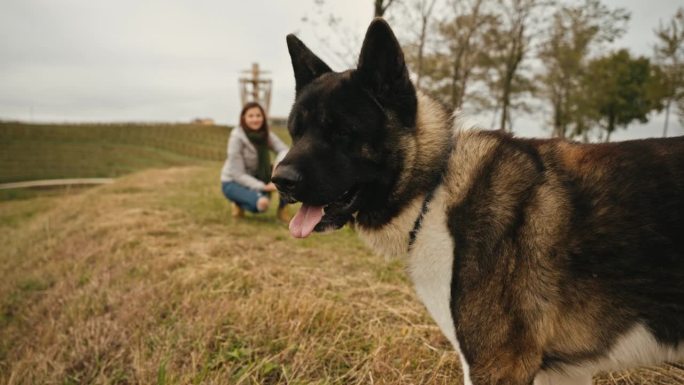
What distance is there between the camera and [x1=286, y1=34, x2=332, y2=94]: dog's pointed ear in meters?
2.69

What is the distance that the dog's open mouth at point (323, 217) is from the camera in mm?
2318

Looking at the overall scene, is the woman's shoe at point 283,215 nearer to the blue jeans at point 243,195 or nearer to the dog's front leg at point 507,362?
the blue jeans at point 243,195

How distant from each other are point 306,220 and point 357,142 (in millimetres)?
533

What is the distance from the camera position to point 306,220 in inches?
92.8

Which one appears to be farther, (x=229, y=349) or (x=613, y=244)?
(x=229, y=349)

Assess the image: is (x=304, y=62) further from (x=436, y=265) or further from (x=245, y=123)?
(x=245, y=123)

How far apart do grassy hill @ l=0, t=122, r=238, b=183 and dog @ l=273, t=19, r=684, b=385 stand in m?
22.3

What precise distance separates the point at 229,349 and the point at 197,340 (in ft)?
1.01

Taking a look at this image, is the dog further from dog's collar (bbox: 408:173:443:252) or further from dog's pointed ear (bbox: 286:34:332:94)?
dog's pointed ear (bbox: 286:34:332:94)

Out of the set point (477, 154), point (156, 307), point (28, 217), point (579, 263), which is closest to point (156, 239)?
point (156, 307)

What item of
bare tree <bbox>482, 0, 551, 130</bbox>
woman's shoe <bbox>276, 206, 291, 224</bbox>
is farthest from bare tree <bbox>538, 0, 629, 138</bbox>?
woman's shoe <bbox>276, 206, 291, 224</bbox>

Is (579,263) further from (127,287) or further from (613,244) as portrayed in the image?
(127,287)

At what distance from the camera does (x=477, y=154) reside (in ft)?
6.74

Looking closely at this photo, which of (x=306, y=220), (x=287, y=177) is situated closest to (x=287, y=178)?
(x=287, y=177)
